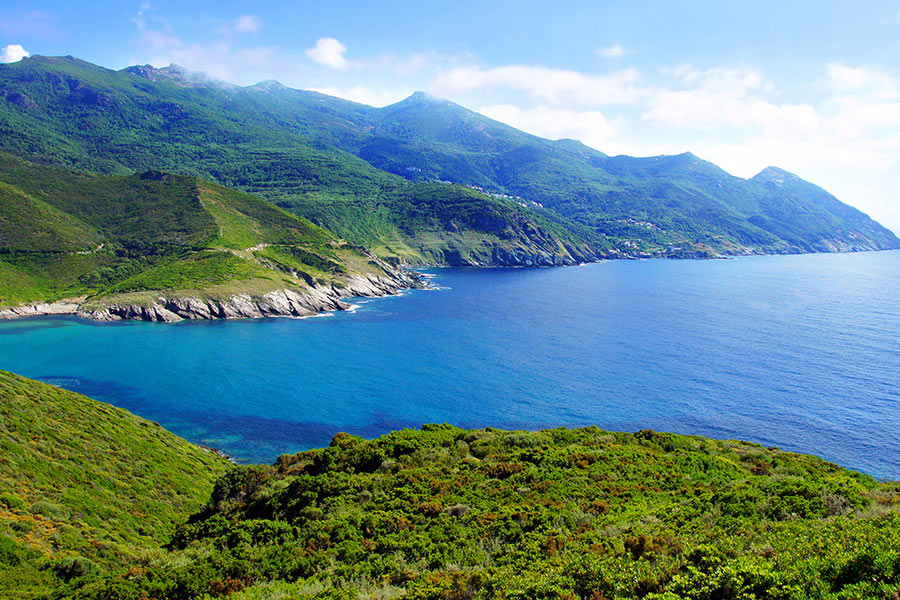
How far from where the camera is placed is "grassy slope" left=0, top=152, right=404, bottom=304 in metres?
119

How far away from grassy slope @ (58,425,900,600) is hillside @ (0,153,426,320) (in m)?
96.9

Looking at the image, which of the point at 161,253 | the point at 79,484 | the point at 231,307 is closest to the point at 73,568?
the point at 79,484

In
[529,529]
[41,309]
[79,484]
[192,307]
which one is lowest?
[79,484]

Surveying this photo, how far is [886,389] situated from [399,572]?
76038 millimetres

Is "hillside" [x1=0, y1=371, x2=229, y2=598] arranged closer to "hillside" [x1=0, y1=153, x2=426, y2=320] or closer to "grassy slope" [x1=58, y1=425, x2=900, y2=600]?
"grassy slope" [x1=58, y1=425, x2=900, y2=600]

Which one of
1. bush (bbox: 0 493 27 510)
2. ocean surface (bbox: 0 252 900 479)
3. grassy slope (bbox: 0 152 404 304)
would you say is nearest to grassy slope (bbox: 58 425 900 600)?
bush (bbox: 0 493 27 510)

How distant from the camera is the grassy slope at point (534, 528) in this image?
1144 centimetres

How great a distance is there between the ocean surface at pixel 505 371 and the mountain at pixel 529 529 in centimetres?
2620

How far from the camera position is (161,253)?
446 ft

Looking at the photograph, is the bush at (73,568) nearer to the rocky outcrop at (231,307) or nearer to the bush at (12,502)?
the bush at (12,502)

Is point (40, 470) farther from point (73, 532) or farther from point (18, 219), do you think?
point (18, 219)

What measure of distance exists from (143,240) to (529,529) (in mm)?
158498

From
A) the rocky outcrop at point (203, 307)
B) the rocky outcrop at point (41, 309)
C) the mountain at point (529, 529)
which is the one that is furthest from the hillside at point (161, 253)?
the mountain at point (529, 529)

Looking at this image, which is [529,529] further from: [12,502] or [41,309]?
[41,309]
